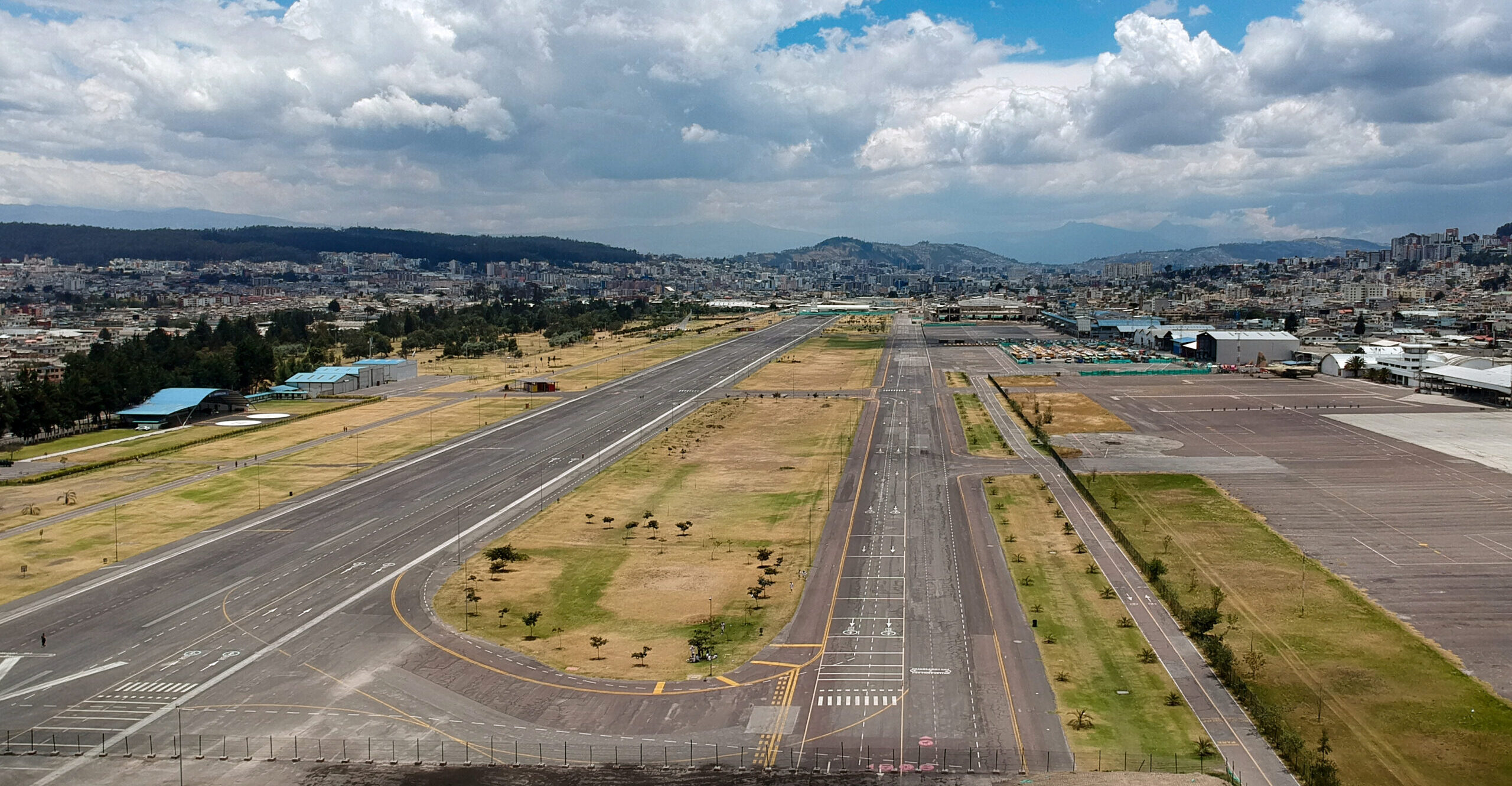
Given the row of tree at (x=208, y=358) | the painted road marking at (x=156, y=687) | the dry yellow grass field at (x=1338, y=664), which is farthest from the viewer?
the row of tree at (x=208, y=358)

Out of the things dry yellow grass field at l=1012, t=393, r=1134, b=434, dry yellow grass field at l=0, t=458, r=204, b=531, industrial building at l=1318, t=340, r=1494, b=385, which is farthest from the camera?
industrial building at l=1318, t=340, r=1494, b=385

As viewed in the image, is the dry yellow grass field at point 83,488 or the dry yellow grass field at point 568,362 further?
the dry yellow grass field at point 568,362

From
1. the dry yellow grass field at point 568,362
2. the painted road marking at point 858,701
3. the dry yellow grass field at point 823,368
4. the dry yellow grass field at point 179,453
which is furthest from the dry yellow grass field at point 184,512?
the dry yellow grass field at point 823,368

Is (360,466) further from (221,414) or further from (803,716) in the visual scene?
(803,716)

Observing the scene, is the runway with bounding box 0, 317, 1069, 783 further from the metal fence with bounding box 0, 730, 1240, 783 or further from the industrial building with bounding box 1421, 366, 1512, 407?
the industrial building with bounding box 1421, 366, 1512, 407

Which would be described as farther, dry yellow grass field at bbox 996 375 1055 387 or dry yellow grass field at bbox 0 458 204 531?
dry yellow grass field at bbox 996 375 1055 387

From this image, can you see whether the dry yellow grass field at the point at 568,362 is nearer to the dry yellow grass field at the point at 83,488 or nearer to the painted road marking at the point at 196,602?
the dry yellow grass field at the point at 83,488

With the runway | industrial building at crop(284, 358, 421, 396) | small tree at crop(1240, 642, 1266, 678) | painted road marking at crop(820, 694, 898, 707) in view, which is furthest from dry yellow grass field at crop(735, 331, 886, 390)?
painted road marking at crop(820, 694, 898, 707)
